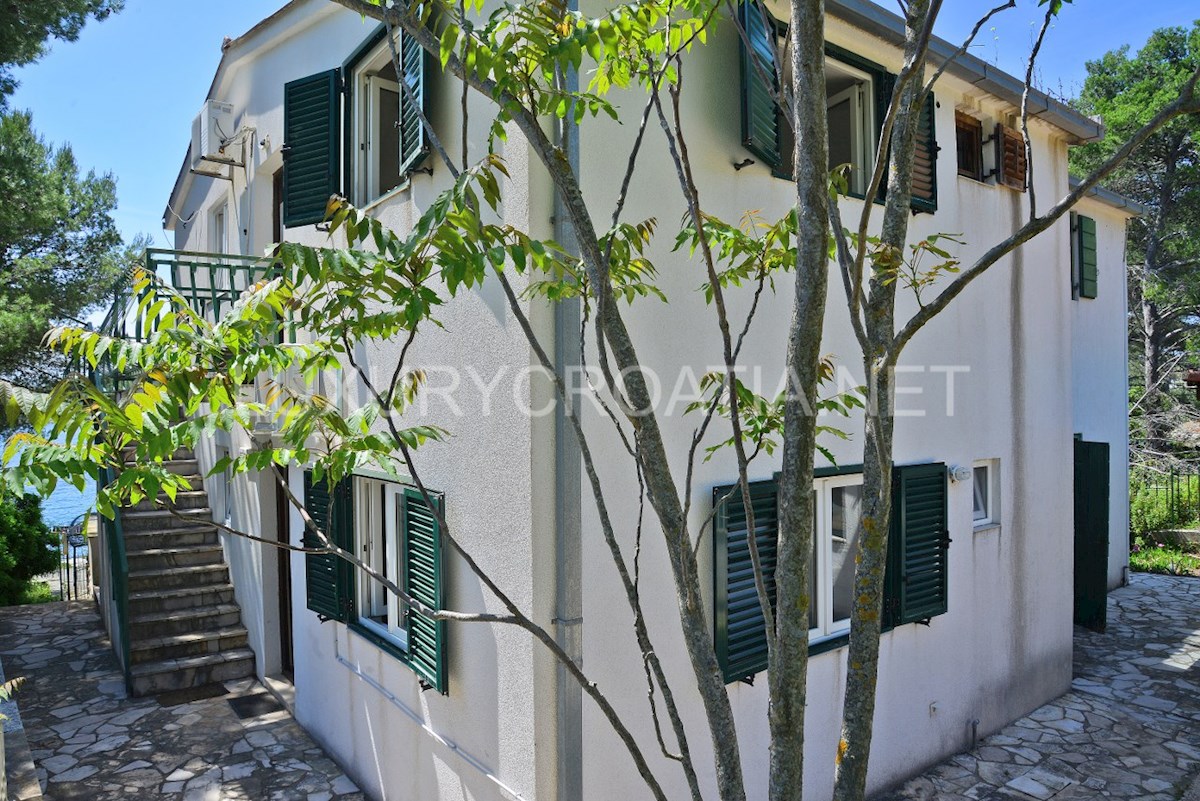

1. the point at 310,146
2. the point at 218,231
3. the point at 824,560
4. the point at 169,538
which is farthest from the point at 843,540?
the point at 218,231

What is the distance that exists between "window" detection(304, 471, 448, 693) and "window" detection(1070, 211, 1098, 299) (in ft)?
37.3

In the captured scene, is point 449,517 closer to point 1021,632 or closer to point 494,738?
point 494,738

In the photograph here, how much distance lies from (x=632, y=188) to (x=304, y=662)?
244 inches

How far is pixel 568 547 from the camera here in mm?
4875

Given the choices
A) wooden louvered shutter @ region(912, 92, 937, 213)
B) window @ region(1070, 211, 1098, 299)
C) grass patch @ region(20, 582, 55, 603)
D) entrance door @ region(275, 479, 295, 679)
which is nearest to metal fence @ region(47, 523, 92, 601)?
grass patch @ region(20, 582, 55, 603)

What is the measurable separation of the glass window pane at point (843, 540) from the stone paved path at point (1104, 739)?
5.41 ft

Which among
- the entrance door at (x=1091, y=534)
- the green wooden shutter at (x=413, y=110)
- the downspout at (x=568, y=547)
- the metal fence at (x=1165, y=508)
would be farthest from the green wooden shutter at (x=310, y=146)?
the metal fence at (x=1165, y=508)

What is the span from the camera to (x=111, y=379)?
9.49 metres

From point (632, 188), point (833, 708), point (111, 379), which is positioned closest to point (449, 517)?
point (632, 188)

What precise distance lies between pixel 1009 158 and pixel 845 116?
206 centimetres

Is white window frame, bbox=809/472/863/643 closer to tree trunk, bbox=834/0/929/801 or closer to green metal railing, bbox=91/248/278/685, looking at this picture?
tree trunk, bbox=834/0/929/801

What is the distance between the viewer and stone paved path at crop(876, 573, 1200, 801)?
6.77m

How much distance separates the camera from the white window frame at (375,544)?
6777 mm

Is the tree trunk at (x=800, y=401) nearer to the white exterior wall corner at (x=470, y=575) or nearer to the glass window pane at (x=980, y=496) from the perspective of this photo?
the white exterior wall corner at (x=470, y=575)
